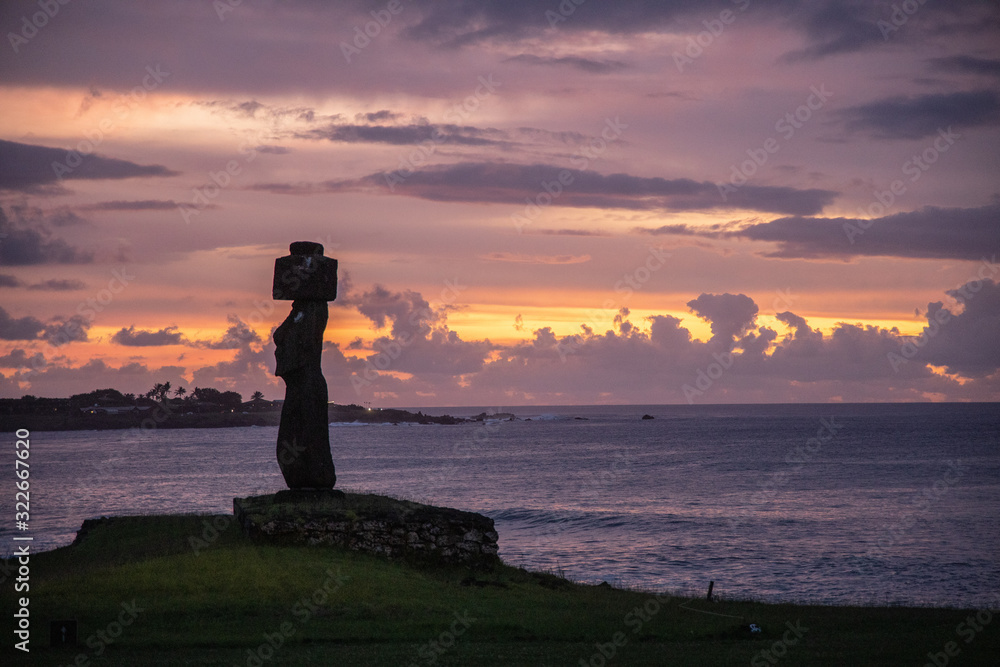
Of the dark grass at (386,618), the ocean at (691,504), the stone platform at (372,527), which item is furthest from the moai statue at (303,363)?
the ocean at (691,504)

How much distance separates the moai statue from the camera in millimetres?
24266

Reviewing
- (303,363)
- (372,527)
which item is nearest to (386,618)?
(372,527)

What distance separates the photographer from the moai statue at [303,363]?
24.3 metres

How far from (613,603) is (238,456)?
97240mm

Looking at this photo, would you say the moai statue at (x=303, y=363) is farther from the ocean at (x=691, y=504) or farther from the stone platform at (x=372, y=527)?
the ocean at (x=691, y=504)

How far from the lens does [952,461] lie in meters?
88.8

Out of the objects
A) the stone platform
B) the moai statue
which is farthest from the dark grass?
the moai statue

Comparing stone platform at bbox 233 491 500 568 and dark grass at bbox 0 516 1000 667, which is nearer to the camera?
dark grass at bbox 0 516 1000 667

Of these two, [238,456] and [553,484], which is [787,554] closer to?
[553,484]

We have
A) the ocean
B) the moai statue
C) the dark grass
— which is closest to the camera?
the dark grass

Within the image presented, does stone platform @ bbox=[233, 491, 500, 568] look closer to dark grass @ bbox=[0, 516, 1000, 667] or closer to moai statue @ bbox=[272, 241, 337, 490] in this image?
dark grass @ bbox=[0, 516, 1000, 667]

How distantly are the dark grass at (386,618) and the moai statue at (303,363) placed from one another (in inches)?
94.8

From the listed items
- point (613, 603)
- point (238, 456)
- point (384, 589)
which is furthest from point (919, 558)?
point (238, 456)

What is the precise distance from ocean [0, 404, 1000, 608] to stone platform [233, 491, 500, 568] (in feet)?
29.6
